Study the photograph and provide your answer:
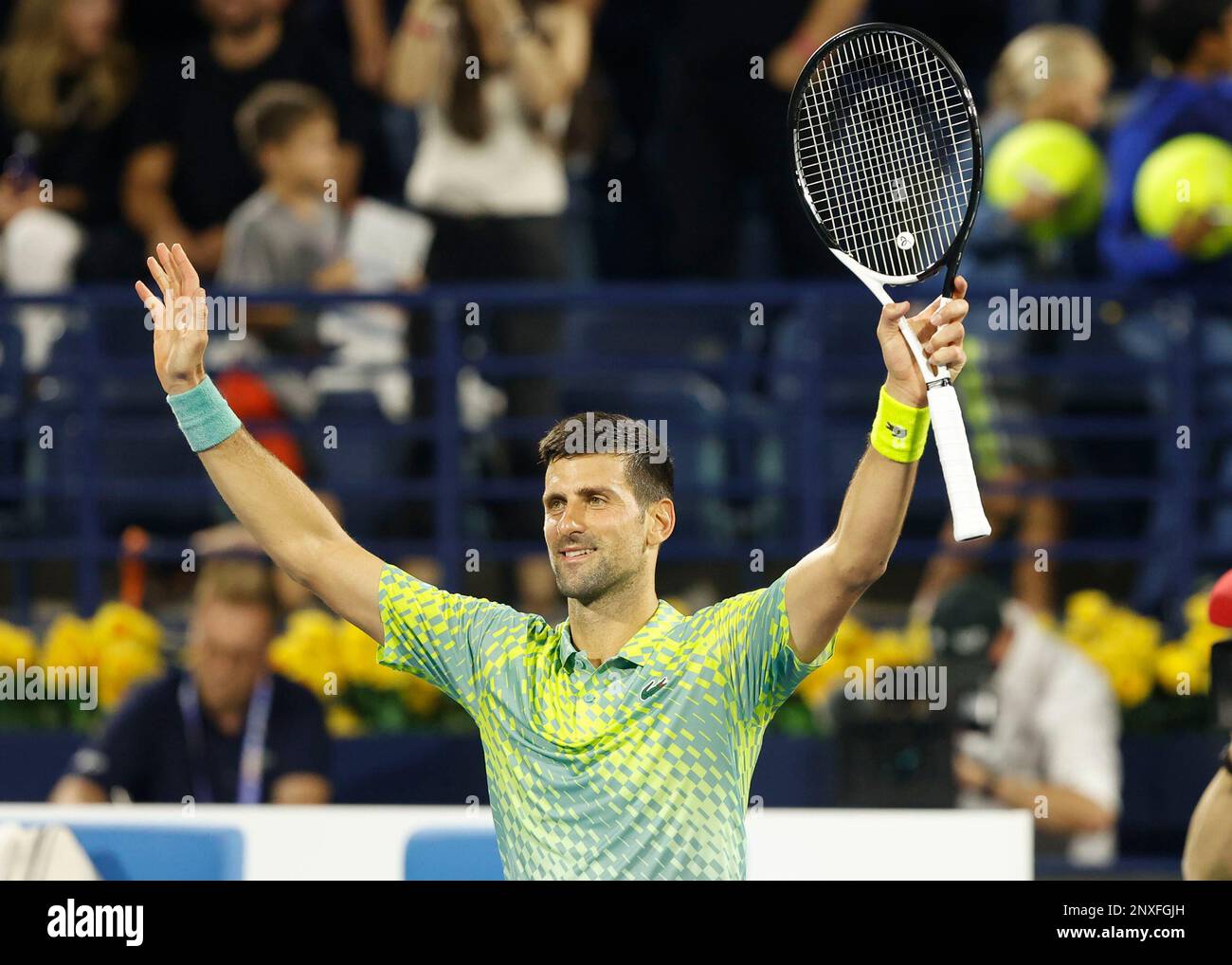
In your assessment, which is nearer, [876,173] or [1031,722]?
[876,173]

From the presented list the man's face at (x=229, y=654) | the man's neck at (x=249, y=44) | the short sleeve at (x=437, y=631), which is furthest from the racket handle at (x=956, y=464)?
the man's neck at (x=249, y=44)

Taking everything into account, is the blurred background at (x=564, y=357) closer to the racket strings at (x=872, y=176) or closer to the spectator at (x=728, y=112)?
the spectator at (x=728, y=112)

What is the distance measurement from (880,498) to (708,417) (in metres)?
3.94

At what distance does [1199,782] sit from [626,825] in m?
3.69

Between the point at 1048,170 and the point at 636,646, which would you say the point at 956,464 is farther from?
the point at 1048,170

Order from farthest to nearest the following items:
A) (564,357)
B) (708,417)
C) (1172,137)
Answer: (708,417), (564,357), (1172,137)

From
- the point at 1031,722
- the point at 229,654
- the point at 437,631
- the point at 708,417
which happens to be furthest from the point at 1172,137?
the point at 437,631

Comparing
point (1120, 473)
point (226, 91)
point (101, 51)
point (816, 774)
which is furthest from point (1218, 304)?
point (101, 51)

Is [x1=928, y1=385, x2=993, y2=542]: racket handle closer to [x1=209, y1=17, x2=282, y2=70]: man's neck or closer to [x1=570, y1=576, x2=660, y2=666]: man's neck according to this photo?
[x1=570, y1=576, x2=660, y2=666]: man's neck

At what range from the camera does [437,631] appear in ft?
13.9

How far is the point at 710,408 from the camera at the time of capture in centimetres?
799

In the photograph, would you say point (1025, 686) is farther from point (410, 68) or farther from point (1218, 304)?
point (410, 68)

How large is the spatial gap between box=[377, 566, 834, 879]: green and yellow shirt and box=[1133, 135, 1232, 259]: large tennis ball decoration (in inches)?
138
